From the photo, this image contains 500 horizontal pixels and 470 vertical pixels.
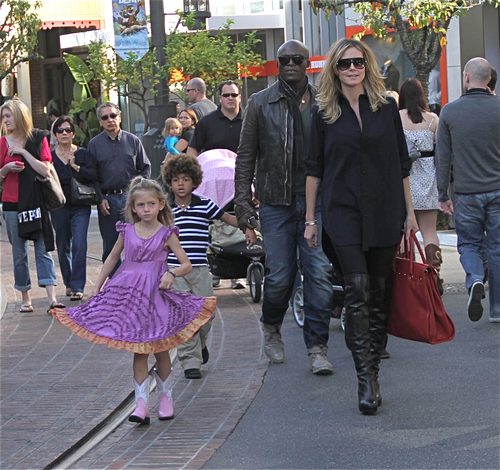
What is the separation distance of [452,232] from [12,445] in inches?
407

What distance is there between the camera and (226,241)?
37.3ft

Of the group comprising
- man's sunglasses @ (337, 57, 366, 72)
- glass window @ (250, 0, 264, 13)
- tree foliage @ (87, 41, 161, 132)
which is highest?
glass window @ (250, 0, 264, 13)

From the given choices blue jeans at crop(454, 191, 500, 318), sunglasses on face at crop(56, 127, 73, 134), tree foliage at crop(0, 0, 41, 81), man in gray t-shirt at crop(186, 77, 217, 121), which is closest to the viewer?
blue jeans at crop(454, 191, 500, 318)

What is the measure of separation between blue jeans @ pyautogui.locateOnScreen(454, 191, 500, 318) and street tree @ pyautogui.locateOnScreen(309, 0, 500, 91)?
6519 mm

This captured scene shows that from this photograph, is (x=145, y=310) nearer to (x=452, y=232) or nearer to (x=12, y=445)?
(x=12, y=445)

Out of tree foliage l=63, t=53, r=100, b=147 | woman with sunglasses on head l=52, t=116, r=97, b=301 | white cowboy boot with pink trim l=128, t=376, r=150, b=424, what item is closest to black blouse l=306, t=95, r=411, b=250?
white cowboy boot with pink trim l=128, t=376, r=150, b=424

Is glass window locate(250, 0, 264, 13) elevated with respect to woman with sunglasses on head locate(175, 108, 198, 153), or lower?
elevated

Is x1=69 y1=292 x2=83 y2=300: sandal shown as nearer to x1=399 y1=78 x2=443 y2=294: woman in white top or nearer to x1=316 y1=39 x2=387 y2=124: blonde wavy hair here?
x1=399 y1=78 x2=443 y2=294: woman in white top

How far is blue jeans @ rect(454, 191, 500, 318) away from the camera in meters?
9.26

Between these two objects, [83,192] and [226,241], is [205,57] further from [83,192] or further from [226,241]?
[226,241]

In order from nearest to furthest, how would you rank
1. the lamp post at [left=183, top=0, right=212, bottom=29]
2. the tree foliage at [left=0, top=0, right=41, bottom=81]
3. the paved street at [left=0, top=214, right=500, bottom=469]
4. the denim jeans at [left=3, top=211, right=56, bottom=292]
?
the paved street at [left=0, top=214, right=500, bottom=469], the denim jeans at [left=3, top=211, right=56, bottom=292], the lamp post at [left=183, top=0, right=212, bottom=29], the tree foliage at [left=0, top=0, right=41, bottom=81]

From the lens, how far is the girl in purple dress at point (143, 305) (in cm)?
690

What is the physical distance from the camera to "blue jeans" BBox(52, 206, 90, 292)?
39.3 feet

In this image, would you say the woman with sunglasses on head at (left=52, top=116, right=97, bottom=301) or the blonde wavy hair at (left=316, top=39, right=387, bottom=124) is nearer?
the blonde wavy hair at (left=316, top=39, right=387, bottom=124)
